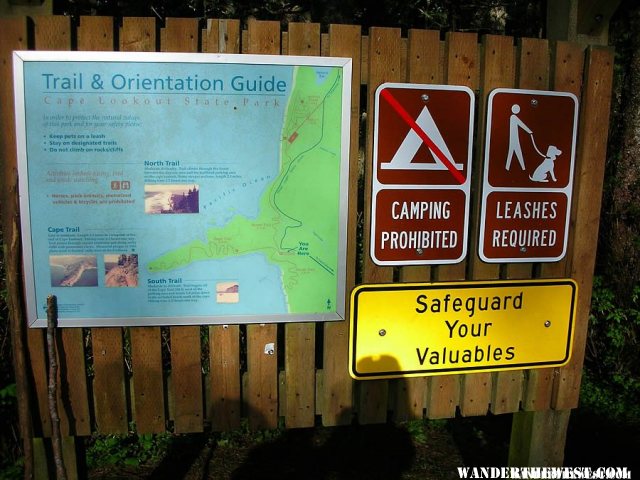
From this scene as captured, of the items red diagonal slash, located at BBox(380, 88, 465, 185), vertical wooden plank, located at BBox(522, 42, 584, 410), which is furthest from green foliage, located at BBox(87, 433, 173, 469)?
red diagonal slash, located at BBox(380, 88, 465, 185)

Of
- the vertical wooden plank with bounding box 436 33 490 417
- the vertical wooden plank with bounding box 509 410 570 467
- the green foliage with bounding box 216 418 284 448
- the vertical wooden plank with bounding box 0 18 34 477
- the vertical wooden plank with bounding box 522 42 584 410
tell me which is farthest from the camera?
the green foliage with bounding box 216 418 284 448

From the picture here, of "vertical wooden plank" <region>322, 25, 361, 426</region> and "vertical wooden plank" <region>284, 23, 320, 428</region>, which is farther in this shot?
"vertical wooden plank" <region>284, 23, 320, 428</region>

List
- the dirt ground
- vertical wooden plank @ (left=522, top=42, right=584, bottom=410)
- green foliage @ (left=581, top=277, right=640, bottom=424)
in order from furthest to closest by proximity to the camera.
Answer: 1. green foliage @ (left=581, top=277, right=640, bottom=424)
2. the dirt ground
3. vertical wooden plank @ (left=522, top=42, right=584, bottom=410)

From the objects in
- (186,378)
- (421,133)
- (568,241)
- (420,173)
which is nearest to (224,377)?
(186,378)

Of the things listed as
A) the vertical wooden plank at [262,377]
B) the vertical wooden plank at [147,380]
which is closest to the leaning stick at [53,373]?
the vertical wooden plank at [147,380]

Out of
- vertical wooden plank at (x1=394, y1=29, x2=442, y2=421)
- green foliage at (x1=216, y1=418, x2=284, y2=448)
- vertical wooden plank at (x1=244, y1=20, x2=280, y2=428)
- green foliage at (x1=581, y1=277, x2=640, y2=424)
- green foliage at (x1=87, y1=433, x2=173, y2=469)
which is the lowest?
green foliage at (x1=216, y1=418, x2=284, y2=448)

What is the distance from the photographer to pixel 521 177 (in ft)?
8.18

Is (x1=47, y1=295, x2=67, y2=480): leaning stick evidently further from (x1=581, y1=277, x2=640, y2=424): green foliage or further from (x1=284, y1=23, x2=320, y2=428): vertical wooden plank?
(x1=581, y1=277, x2=640, y2=424): green foliage

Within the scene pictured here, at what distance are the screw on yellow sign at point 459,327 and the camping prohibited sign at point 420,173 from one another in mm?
205

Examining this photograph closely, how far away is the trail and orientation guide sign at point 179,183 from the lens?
2141 millimetres

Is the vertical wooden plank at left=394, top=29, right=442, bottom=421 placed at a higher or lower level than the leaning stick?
higher

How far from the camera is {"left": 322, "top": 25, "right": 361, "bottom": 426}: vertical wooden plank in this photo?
2.27m

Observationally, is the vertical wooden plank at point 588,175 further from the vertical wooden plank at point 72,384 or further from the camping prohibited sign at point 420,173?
the vertical wooden plank at point 72,384

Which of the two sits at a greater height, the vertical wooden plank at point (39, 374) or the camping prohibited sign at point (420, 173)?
the camping prohibited sign at point (420, 173)
